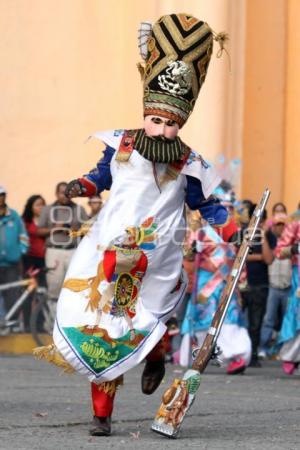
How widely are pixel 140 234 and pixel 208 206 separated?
A: 0.51 metres

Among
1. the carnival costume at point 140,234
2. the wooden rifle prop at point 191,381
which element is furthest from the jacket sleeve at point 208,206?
the wooden rifle prop at point 191,381

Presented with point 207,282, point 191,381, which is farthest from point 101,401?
point 207,282

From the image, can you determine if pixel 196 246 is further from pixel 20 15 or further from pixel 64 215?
pixel 20 15

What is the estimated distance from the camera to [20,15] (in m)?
20.0

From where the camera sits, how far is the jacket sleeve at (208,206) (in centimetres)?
959

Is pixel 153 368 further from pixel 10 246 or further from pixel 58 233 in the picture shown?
pixel 58 233

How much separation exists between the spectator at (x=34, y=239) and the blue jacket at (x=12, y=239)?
0.73 ft

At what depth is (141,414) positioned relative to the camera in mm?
10477

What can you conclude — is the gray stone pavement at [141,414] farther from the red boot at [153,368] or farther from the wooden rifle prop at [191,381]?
the red boot at [153,368]

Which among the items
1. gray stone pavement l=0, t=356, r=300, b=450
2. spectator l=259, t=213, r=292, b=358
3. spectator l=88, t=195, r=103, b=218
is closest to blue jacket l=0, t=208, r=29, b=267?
spectator l=88, t=195, r=103, b=218

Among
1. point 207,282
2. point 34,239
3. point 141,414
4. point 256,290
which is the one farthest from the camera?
point 34,239

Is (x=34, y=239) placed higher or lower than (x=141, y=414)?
higher

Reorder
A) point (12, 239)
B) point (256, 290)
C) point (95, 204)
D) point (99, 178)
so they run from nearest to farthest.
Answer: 1. point (99, 178)
2. point (256, 290)
3. point (12, 239)
4. point (95, 204)

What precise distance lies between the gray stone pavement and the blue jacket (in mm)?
2885
